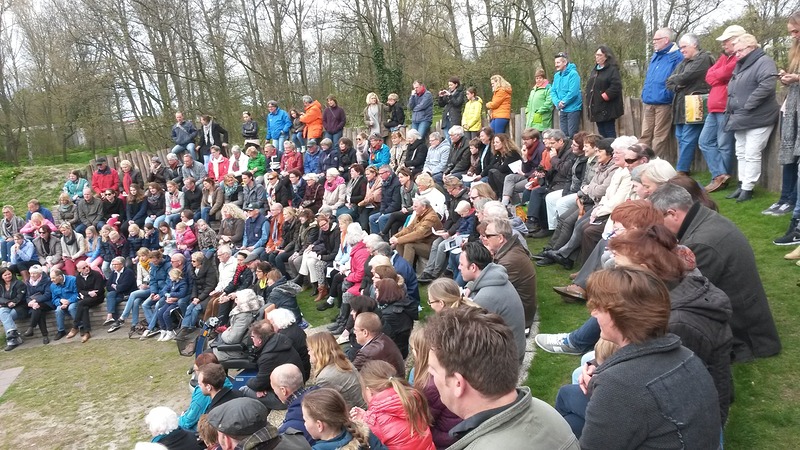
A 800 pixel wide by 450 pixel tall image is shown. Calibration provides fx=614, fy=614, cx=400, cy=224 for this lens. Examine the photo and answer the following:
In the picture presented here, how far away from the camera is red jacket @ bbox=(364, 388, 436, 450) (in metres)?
3.38

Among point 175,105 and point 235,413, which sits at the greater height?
point 175,105

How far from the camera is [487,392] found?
176cm

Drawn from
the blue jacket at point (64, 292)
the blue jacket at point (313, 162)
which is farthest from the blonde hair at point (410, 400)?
the blue jacket at point (313, 162)

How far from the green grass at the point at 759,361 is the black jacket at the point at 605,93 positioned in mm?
2318

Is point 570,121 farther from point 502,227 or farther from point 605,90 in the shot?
point 502,227

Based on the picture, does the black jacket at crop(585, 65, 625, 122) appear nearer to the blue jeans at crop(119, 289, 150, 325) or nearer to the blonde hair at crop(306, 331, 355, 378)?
the blonde hair at crop(306, 331, 355, 378)

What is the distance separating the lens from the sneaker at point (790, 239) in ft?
19.7

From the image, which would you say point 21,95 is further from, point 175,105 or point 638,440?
point 638,440

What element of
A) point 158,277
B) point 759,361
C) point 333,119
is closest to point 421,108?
point 333,119

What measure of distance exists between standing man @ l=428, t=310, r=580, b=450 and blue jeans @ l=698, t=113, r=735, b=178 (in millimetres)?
6856

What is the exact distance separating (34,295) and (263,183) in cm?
445

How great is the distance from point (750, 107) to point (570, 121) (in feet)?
11.6

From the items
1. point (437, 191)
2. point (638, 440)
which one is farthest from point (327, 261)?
point (638, 440)

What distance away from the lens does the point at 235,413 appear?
11.3 ft
